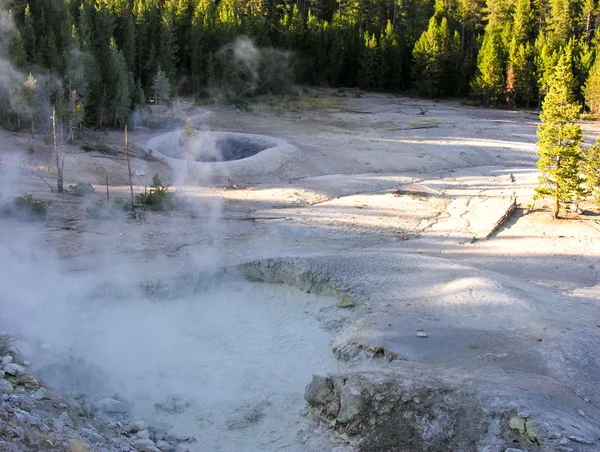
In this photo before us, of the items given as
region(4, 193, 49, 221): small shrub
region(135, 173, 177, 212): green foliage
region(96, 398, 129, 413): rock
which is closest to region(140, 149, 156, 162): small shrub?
region(135, 173, 177, 212): green foliage

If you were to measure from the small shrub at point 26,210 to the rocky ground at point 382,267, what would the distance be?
24.4 inches

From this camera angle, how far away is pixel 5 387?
22.9 feet

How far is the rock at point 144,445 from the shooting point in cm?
696

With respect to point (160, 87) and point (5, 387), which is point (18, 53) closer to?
point (160, 87)

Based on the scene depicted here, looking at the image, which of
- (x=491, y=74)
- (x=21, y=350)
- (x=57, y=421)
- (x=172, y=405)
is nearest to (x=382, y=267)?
(x=172, y=405)

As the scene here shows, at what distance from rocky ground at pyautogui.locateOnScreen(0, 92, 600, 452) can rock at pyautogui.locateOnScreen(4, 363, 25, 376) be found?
0.03 meters

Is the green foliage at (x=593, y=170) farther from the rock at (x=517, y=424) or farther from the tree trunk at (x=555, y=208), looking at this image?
the rock at (x=517, y=424)

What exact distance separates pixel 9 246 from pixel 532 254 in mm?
12390

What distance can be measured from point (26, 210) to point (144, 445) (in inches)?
425

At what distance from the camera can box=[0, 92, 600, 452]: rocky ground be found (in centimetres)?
704

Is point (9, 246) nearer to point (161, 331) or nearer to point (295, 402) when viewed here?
point (161, 331)

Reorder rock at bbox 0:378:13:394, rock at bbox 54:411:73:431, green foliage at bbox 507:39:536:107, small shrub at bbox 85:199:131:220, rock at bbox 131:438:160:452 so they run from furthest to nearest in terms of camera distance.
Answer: green foliage at bbox 507:39:536:107 < small shrub at bbox 85:199:131:220 < rock at bbox 131:438:160:452 < rock at bbox 0:378:13:394 < rock at bbox 54:411:73:431

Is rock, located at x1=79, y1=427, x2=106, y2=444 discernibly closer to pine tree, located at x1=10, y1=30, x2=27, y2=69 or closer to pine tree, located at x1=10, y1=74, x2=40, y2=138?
pine tree, located at x1=10, y1=74, x2=40, y2=138

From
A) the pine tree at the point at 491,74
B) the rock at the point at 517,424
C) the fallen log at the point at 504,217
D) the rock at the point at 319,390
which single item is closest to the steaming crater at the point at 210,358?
the rock at the point at 319,390
